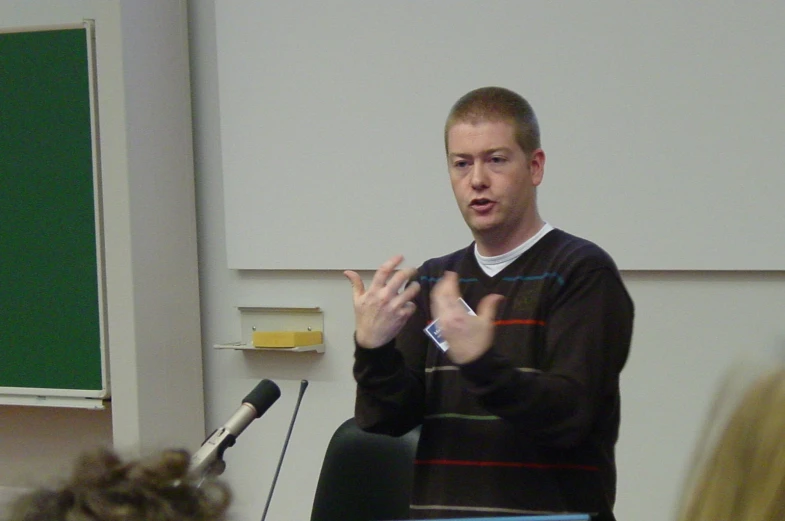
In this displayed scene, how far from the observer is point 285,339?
123 inches

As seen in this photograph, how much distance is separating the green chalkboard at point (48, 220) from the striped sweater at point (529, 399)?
1.77m

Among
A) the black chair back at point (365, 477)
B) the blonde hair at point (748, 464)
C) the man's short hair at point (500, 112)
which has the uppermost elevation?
the man's short hair at point (500, 112)

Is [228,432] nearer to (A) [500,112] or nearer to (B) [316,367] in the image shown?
(A) [500,112]

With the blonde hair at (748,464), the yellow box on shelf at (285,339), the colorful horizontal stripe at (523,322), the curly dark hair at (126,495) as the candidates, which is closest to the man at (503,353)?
the colorful horizontal stripe at (523,322)

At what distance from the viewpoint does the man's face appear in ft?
5.45

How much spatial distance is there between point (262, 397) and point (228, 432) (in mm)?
137

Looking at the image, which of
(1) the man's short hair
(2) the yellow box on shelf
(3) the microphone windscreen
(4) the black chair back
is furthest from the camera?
(2) the yellow box on shelf

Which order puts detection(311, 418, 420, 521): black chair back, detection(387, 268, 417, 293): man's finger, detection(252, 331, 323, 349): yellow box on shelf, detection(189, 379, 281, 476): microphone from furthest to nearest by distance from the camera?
detection(252, 331, 323, 349): yellow box on shelf, detection(311, 418, 420, 521): black chair back, detection(387, 268, 417, 293): man's finger, detection(189, 379, 281, 476): microphone

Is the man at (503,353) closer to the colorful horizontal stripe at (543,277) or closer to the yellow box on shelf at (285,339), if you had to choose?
the colorful horizontal stripe at (543,277)

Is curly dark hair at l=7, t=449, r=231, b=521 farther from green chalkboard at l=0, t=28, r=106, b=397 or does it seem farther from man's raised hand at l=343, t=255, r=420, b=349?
green chalkboard at l=0, t=28, r=106, b=397

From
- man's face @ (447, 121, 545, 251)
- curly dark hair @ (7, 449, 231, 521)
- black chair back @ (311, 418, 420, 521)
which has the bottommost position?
black chair back @ (311, 418, 420, 521)

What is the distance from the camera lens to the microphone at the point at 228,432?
4.02ft

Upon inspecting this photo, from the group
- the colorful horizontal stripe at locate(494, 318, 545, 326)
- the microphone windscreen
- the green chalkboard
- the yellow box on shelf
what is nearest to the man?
the colorful horizontal stripe at locate(494, 318, 545, 326)

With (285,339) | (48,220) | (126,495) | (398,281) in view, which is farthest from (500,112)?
(48,220)
